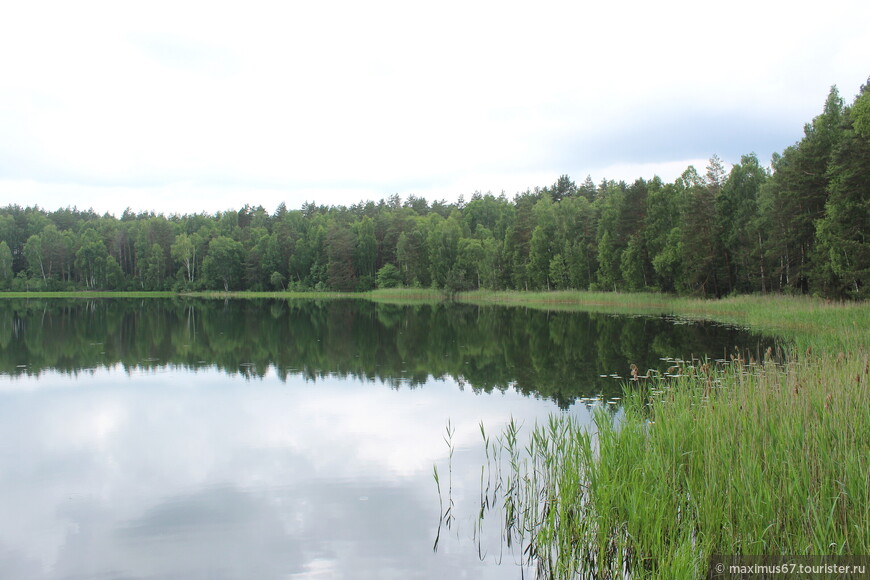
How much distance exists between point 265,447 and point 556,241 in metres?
62.7

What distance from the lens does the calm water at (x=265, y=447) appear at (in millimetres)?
6715

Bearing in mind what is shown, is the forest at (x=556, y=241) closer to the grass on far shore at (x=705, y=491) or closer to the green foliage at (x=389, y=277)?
the green foliage at (x=389, y=277)

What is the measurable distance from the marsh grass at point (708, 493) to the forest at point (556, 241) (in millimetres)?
25051

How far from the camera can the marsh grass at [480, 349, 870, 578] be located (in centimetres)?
478

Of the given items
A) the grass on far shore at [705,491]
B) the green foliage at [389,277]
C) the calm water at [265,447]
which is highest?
the green foliage at [389,277]

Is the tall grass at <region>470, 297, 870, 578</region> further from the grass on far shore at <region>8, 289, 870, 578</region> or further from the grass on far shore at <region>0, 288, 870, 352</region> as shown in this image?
the grass on far shore at <region>0, 288, 870, 352</region>

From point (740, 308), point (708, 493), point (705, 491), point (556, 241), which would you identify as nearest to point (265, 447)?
point (705, 491)

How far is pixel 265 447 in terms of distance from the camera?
35.5 feet

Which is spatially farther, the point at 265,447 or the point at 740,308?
the point at 740,308

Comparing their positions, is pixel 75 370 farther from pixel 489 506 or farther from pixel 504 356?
pixel 489 506

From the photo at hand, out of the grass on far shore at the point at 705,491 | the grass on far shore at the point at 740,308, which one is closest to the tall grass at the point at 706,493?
the grass on far shore at the point at 705,491

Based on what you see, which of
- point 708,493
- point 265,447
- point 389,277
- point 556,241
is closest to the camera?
point 708,493

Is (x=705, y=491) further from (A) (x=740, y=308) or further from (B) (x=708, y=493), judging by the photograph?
(A) (x=740, y=308)

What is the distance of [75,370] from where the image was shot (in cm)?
1959
